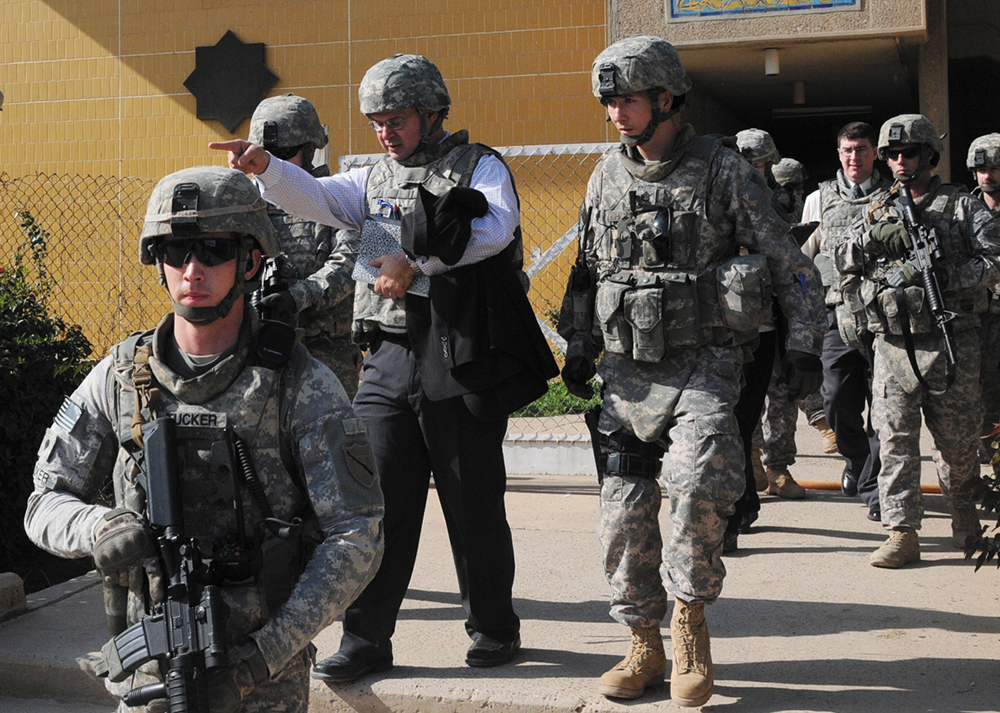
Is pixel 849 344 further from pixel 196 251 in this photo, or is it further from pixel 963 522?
pixel 196 251

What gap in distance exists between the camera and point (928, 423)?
593 centimetres

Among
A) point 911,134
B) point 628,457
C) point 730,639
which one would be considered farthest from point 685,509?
point 911,134

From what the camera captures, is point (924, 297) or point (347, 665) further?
point (924, 297)

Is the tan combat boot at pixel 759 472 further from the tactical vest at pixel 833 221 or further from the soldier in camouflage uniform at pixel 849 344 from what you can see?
the tactical vest at pixel 833 221

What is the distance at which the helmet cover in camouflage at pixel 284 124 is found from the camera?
5043mm

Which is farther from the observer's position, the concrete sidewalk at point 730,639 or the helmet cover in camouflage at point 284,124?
the helmet cover in camouflage at point 284,124

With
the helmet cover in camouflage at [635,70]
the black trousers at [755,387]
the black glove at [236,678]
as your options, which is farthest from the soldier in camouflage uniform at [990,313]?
the black glove at [236,678]

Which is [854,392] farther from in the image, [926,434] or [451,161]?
[451,161]

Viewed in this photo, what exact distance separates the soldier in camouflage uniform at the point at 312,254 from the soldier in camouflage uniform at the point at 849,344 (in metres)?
2.93

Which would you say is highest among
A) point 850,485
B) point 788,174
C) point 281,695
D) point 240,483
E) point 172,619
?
point 788,174

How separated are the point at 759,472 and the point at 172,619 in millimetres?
5471

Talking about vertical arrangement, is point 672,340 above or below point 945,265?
below

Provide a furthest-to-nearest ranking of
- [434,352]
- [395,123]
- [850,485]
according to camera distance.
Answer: [850,485], [395,123], [434,352]

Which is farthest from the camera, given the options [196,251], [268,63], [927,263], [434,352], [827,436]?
[268,63]
